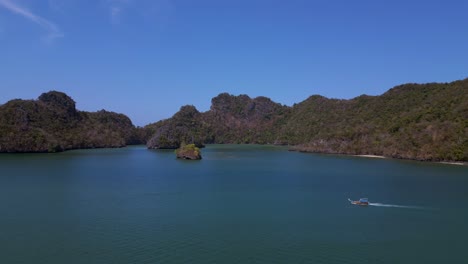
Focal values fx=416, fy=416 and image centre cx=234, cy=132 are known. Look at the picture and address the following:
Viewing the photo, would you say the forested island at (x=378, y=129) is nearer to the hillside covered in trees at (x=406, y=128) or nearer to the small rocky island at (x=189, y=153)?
the hillside covered in trees at (x=406, y=128)

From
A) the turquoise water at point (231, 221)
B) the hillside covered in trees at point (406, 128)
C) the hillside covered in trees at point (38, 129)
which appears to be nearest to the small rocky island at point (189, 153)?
the turquoise water at point (231, 221)

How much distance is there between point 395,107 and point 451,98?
34.3 m

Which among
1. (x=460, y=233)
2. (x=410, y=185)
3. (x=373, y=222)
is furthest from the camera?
(x=410, y=185)

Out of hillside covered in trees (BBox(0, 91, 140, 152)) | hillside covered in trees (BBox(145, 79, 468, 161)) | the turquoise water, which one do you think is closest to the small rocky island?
the turquoise water

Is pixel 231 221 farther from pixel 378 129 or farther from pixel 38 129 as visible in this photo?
pixel 38 129

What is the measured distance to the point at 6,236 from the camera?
3359 centimetres

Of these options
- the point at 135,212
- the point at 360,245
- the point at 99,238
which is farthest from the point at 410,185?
the point at 99,238

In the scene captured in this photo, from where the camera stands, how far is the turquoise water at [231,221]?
1179 inches

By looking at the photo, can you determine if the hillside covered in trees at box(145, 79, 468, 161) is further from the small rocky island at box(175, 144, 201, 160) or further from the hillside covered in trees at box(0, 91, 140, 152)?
the small rocky island at box(175, 144, 201, 160)

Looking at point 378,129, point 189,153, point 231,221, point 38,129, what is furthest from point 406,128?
Answer: point 38,129

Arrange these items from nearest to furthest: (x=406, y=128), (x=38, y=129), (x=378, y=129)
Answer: (x=406, y=128) → (x=378, y=129) → (x=38, y=129)

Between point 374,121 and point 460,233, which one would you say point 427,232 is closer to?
point 460,233

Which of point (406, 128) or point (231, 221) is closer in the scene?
point (231, 221)

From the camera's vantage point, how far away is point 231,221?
3934cm
